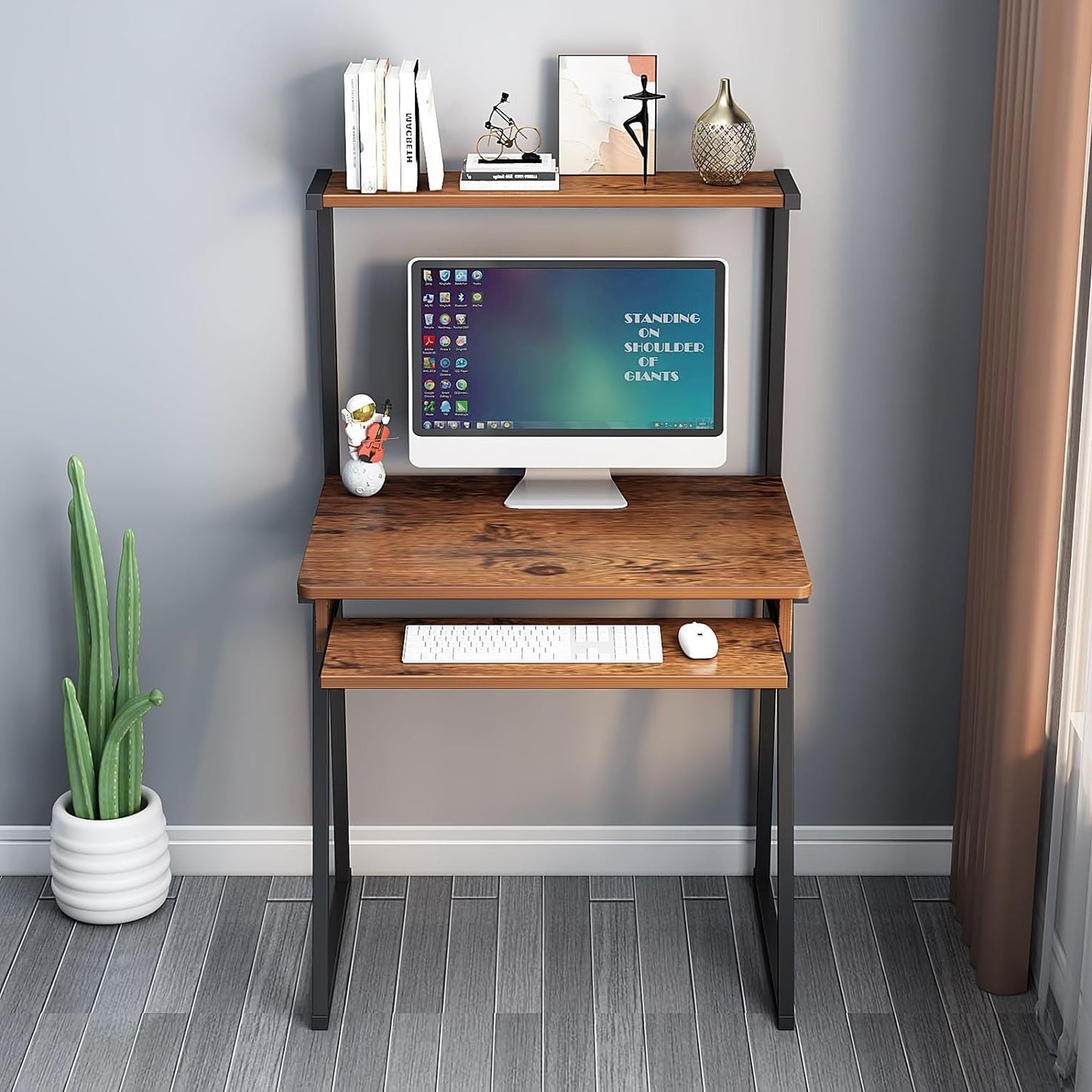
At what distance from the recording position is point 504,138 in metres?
2.87

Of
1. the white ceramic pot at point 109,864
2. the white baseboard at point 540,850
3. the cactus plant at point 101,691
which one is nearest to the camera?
the cactus plant at point 101,691

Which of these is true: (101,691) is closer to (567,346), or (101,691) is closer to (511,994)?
(511,994)

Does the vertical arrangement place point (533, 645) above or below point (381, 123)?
below

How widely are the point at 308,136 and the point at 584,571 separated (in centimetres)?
99

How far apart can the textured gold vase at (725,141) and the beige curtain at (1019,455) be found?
456mm

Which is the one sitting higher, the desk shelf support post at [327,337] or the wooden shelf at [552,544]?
the desk shelf support post at [327,337]

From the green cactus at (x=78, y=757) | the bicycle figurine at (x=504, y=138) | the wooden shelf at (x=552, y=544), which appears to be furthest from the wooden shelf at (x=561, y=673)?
the bicycle figurine at (x=504, y=138)

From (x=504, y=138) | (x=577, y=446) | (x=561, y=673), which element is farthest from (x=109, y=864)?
(x=504, y=138)

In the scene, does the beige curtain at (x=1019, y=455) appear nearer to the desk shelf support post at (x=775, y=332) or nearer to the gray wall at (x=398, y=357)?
the gray wall at (x=398, y=357)

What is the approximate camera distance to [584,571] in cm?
264

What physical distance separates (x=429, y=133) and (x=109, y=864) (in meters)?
1.59

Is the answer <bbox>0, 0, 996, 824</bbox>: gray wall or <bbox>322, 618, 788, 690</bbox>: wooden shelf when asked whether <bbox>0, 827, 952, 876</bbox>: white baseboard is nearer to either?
<bbox>0, 0, 996, 824</bbox>: gray wall

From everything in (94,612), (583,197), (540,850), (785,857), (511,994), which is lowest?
(511,994)

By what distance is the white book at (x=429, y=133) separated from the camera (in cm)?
270
